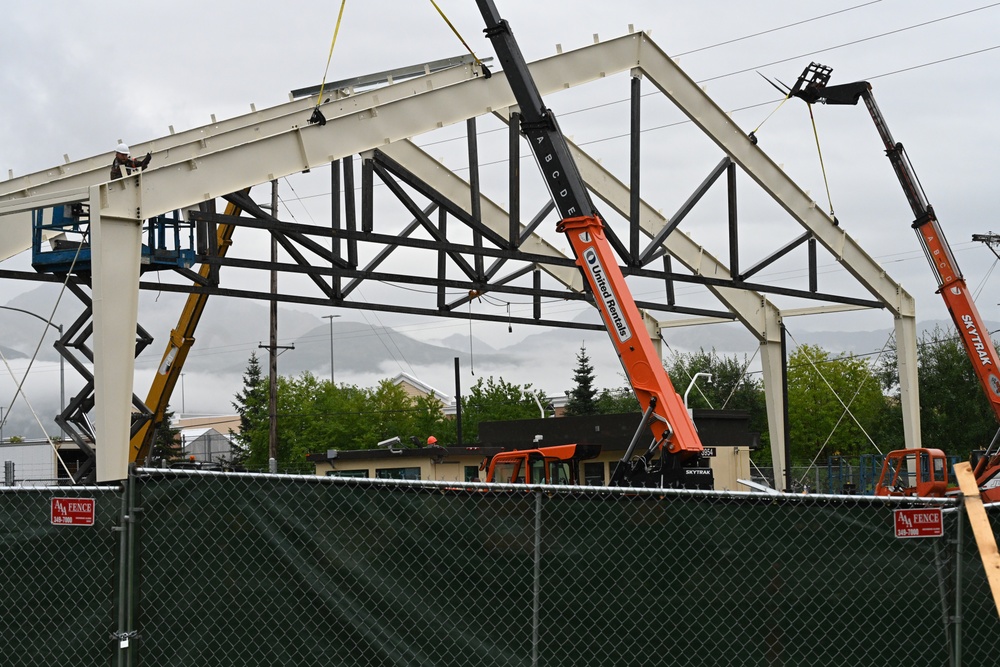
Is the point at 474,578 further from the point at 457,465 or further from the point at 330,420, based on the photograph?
the point at 330,420

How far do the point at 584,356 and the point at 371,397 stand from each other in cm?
2449

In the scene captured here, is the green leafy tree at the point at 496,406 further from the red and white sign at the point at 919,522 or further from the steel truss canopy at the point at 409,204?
the red and white sign at the point at 919,522

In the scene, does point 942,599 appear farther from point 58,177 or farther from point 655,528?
point 58,177

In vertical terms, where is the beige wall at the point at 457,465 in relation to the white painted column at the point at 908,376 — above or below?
below

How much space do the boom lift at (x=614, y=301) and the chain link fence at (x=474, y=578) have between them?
30.1 ft

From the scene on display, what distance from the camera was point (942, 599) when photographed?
19.1 ft

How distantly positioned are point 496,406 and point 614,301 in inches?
2886

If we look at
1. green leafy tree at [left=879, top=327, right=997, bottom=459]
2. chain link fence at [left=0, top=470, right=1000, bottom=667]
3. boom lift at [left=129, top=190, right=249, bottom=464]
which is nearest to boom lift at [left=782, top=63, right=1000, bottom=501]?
boom lift at [left=129, top=190, right=249, bottom=464]

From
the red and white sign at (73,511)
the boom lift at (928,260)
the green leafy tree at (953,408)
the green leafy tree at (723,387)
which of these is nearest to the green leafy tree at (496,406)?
the green leafy tree at (723,387)

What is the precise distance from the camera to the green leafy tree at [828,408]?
3098 inches

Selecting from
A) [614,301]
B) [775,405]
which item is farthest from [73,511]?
[775,405]

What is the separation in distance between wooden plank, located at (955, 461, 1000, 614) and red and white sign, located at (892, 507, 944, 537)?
0.80 ft

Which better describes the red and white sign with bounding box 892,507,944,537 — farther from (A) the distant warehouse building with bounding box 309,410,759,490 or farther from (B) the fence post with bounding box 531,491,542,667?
(A) the distant warehouse building with bounding box 309,410,759,490

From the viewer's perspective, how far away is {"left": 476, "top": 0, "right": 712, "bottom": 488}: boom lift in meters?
15.6
